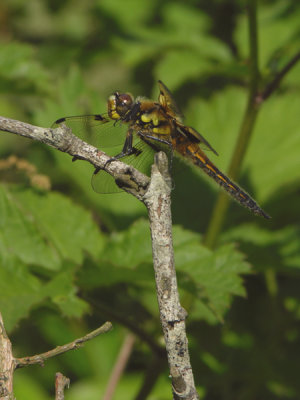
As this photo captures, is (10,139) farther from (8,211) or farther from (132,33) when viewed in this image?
(8,211)

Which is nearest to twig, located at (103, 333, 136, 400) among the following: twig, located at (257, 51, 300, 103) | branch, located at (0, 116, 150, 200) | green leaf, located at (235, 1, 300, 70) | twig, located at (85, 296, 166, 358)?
twig, located at (85, 296, 166, 358)

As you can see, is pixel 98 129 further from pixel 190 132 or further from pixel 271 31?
pixel 271 31

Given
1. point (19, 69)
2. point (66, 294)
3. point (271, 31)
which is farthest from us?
point (271, 31)

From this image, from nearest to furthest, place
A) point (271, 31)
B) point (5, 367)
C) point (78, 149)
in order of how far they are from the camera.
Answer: point (5, 367), point (78, 149), point (271, 31)

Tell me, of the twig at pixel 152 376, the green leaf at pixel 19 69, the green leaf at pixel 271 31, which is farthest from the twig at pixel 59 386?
the green leaf at pixel 271 31

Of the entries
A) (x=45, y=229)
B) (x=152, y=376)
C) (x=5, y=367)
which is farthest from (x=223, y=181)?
(x=5, y=367)

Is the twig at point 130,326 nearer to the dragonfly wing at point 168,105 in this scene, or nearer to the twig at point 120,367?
the twig at point 120,367
